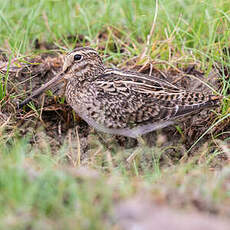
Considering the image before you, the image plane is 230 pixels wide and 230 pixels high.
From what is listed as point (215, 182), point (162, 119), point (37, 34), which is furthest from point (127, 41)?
point (215, 182)

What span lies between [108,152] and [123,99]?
64cm

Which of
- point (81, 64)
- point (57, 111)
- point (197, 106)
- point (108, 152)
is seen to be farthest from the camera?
point (57, 111)

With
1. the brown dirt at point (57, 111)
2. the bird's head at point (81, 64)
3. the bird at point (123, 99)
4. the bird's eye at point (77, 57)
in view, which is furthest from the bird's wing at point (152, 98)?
the brown dirt at point (57, 111)

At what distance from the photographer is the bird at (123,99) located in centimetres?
412

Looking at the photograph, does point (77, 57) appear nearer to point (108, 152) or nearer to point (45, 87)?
point (45, 87)

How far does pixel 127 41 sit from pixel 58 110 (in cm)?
122

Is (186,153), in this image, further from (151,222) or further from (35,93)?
(151,222)

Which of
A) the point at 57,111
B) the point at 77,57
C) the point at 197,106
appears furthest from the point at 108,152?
the point at 57,111

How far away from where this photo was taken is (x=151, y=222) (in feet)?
7.33

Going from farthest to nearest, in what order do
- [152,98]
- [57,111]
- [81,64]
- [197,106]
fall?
[57,111] → [81,64] → [152,98] → [197,106]

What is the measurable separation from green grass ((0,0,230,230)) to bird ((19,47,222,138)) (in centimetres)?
27

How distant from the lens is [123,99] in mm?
4137

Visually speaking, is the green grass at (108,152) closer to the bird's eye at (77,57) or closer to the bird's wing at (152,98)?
the bird's wing at (152,98)

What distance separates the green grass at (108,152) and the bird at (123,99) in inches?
10.5
